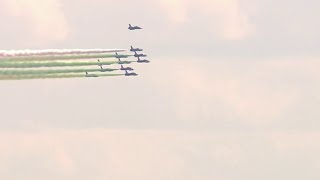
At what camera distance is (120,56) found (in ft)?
650

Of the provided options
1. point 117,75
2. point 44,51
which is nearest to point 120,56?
point 117,75

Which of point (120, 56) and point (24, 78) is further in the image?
point (120, 56)

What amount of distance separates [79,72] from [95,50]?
22.5 feet

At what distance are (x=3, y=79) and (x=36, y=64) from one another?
534cm

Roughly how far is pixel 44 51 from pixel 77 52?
18.2 feet

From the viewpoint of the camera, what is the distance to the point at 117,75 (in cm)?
19712

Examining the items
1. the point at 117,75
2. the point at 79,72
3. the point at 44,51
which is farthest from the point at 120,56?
the point at 44,51

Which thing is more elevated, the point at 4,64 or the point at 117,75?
the point at 117,75

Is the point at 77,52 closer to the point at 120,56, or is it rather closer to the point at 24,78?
the point at 24,78

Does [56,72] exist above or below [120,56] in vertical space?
below

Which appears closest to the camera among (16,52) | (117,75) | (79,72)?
(16,52)

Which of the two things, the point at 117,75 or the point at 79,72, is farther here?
the point at 117,75

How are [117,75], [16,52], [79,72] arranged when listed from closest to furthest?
[16,52], [79,72], [117,75]

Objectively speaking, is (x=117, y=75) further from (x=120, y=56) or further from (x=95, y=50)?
(x=95, y=50)
